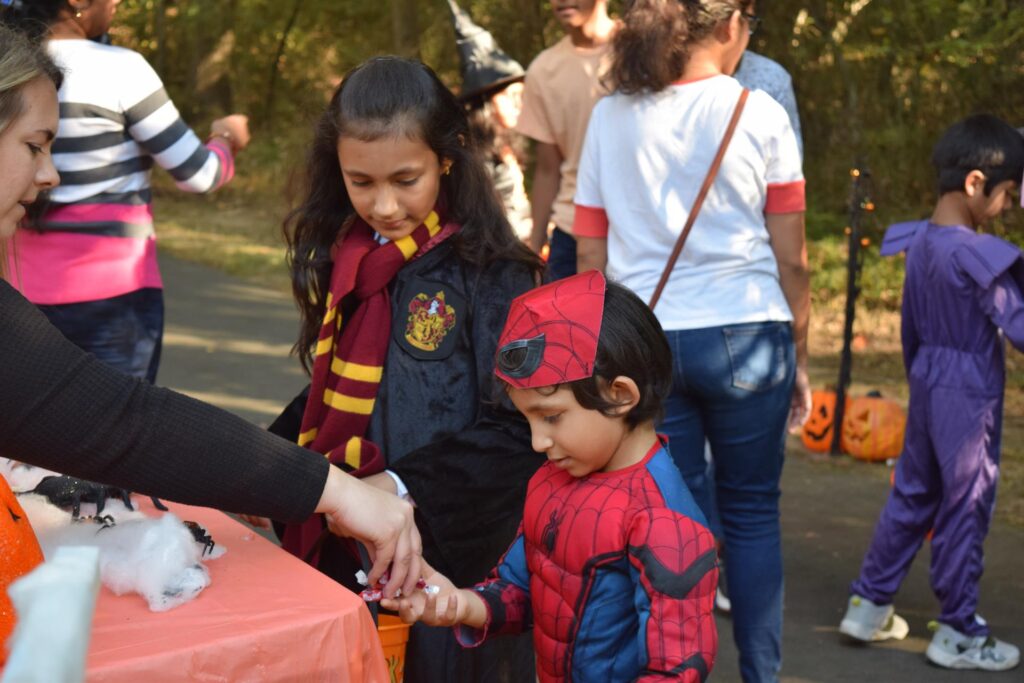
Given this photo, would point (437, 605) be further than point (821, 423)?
No

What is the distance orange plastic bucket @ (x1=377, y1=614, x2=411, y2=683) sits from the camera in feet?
8.15

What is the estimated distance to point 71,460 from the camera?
203 centimetres

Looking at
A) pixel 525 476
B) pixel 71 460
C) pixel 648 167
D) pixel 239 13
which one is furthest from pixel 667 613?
pixel 239 13

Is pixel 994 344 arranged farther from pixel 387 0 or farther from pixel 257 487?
pixel 387 0

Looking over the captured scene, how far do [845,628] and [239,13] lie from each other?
58.8ft

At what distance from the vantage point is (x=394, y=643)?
2516mm

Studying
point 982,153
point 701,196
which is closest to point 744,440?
point 701,196

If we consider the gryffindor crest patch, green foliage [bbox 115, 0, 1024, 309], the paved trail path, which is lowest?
the paved trail path

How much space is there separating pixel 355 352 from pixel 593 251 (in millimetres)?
1280

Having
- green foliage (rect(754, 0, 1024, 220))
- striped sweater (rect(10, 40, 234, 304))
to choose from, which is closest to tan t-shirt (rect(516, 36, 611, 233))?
striped sweater (rect(10, 40, 234, 304))

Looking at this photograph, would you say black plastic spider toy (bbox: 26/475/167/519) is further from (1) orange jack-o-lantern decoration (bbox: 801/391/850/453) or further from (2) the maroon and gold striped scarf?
(1) orange jack-o-lantern decoration (bbox: 801/391/850/453)

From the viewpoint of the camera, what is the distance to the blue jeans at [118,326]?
422 cm

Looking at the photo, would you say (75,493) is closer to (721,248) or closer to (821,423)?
(721,248)

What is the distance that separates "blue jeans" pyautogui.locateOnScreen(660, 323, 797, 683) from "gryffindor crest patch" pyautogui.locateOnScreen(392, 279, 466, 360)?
100cm
